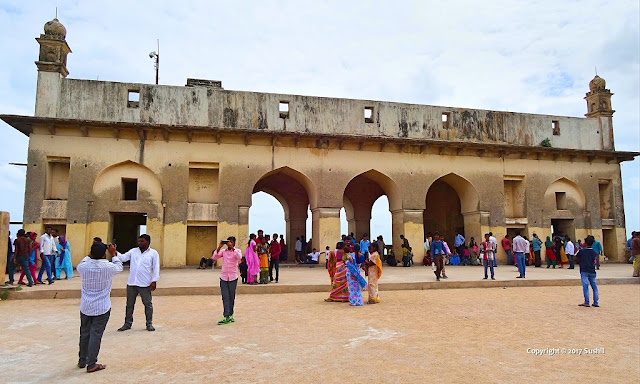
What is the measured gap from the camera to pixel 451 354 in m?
5.27

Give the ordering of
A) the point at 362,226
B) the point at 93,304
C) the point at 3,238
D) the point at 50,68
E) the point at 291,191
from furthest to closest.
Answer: the point at 362,226 < the point at 291,191 < the point at 50,68 < the point at 3,238 < the point at 93,304

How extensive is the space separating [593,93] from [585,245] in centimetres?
1644

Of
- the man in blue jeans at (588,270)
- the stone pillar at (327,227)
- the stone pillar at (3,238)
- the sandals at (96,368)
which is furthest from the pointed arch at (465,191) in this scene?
the sandals at (96,368)

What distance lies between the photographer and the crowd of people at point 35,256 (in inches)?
404

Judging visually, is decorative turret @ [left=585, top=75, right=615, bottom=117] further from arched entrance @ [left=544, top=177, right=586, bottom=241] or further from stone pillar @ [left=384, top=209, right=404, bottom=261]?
stone pillar @ [left=384, top=209, right=404, bottom=261]

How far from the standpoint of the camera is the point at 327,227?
17.4m

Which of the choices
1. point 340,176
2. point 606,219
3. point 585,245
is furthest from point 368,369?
point 606,219

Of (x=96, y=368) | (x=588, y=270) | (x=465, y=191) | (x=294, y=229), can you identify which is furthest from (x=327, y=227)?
(x=96, y=368)

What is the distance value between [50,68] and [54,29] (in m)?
1.47

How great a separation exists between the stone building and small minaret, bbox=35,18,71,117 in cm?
5

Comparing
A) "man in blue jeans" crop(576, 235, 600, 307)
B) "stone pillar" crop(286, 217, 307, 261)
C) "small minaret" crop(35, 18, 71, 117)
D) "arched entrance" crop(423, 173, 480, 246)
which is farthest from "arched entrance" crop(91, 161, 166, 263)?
"man in blue jeans" crop(576, 235, 600, 307)

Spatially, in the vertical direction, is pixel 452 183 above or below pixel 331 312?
above

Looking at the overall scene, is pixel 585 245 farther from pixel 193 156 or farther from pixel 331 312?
pixel 193 156

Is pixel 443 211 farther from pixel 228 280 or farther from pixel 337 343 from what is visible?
pixel 337 343
